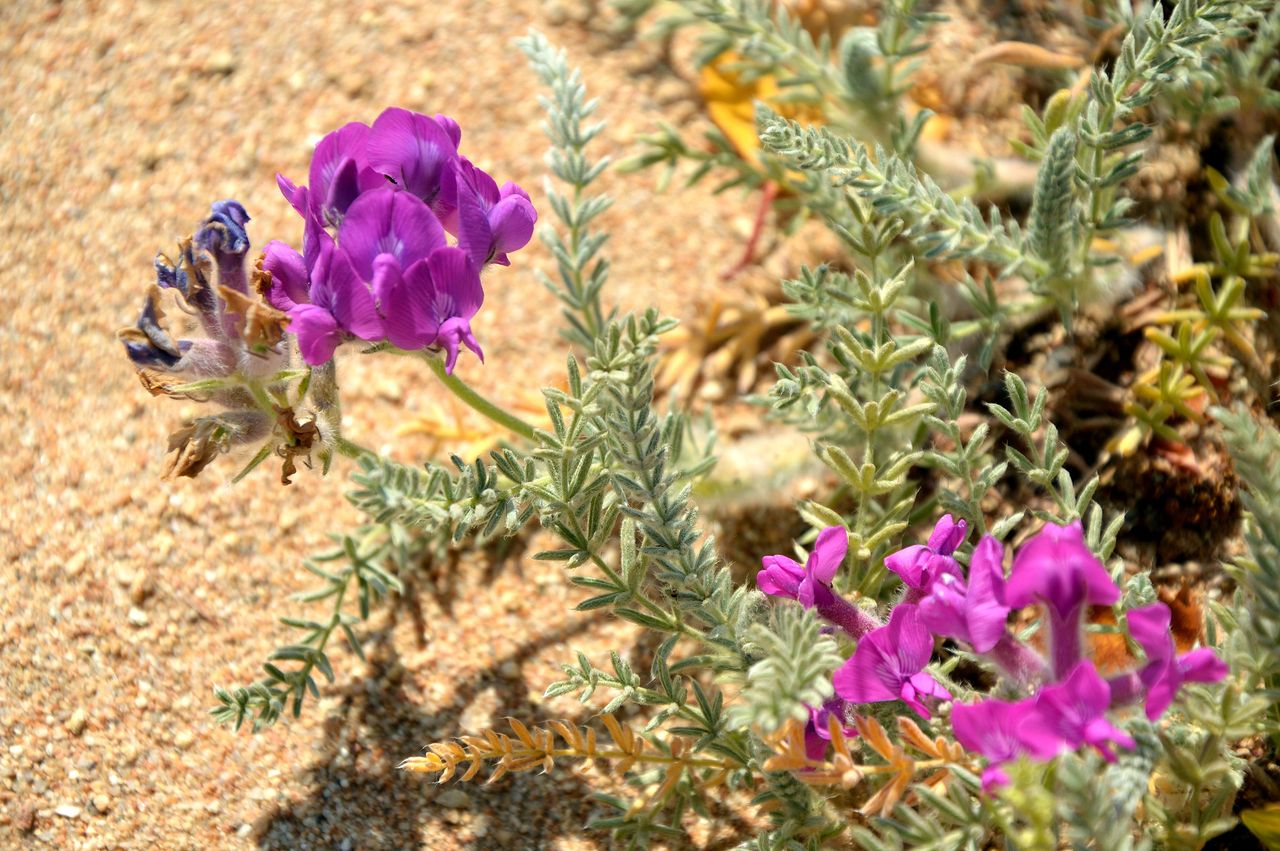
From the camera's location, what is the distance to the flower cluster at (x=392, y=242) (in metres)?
1.95

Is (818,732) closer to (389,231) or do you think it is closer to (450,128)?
(389,231)

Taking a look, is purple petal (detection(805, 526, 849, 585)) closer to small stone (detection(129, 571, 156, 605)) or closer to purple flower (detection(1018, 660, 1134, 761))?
→ purple flower (detection(1018, 660, 1134, 761))

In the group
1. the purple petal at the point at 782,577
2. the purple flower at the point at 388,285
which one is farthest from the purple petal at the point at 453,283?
the purple petal at the point at 782,577

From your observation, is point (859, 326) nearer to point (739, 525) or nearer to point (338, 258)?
point (739, 525)

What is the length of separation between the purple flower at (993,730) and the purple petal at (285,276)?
1.23m

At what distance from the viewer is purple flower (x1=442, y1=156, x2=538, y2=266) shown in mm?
2064

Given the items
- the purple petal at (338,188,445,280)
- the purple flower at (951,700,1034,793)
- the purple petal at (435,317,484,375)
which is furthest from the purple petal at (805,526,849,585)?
the purple petal at (338,188,445,280)

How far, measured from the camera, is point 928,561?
6.39ft

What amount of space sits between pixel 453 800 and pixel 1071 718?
1340mm

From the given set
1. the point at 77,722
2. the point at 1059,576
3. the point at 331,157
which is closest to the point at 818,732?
the point at 1059,576

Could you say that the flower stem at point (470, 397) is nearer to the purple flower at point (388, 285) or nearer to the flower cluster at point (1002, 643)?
the purple flower at point (388, 285)

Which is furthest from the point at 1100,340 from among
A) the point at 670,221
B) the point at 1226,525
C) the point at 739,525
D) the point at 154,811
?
the point at 154,811

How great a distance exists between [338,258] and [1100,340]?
74.5 inches

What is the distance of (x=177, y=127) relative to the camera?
3449 mm
